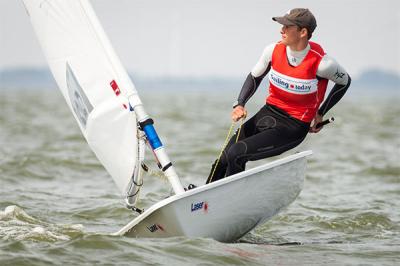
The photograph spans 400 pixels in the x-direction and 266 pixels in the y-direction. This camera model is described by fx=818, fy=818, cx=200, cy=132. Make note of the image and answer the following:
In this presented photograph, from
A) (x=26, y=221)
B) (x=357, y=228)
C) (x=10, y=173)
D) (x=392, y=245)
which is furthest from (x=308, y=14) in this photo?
(x=10, y=173)

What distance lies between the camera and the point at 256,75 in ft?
21.4

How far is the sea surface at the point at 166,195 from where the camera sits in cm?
582

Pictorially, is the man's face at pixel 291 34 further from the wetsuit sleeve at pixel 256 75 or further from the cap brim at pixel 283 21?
the wetsuit sleeve at pixel 256 75

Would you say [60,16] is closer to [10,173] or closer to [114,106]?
[114,106]

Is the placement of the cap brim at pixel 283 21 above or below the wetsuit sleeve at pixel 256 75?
above

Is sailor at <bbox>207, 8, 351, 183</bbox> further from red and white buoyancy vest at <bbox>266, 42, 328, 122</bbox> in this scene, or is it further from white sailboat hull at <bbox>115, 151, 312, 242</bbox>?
white sailboat hull at <bbox>115, 151, 312, 242</bbox>

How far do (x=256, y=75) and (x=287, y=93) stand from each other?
31cm

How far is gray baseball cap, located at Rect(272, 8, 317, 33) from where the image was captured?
6.15 m

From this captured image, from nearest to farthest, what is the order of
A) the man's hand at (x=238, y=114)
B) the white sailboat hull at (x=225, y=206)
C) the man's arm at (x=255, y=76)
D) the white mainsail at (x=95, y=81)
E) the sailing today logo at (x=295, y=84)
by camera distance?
1. the white sailboat hull at (x=225, y=206)
2. the white mainsail at (x=95, y=81)
3. the man's hand at (x=238, y=114)
4. the sailing today logo at (x=295, y=84)
5. the man's arm at (x=255, y=76)

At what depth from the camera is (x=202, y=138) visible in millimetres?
19203

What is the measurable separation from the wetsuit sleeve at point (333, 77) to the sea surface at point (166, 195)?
1170mm

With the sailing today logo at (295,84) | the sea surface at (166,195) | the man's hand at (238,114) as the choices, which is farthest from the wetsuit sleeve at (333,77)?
the sea surface at (166,195)

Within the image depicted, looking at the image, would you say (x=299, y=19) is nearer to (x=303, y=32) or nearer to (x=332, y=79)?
(x=303, y=32)

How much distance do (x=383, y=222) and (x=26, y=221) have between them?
345cm
